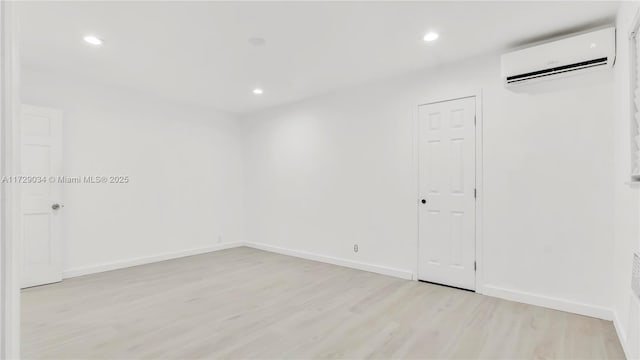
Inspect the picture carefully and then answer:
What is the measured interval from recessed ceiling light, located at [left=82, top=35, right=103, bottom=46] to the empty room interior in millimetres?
43

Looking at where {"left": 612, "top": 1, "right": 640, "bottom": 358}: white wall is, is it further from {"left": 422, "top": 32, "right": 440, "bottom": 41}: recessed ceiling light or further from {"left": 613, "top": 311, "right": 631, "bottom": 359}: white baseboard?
{"left": 422, "top": 32, "right": 440, "bottom": 41}: recessed ceiling light

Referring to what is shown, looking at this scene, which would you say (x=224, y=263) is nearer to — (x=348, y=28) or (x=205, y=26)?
(x=205, y=26)

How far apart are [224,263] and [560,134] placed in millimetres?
4410

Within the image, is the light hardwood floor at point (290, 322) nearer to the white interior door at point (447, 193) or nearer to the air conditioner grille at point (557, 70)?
the white interior door at point (447, 193)

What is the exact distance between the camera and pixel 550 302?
3072mm

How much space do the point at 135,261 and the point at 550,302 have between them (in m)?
5.14

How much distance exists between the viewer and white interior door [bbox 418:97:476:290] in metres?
3.59

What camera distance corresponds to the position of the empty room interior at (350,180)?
8.34 ft

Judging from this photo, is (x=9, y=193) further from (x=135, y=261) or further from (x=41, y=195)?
(x=135, y=261)

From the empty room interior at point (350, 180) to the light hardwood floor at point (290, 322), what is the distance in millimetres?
25

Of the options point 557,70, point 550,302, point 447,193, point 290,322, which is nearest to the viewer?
point 290,322

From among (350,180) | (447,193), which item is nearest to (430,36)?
(447,193)

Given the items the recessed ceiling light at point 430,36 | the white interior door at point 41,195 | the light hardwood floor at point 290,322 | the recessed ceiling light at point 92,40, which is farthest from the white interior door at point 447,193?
the white interior door at point 41,195

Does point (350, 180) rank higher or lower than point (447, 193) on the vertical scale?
higher
